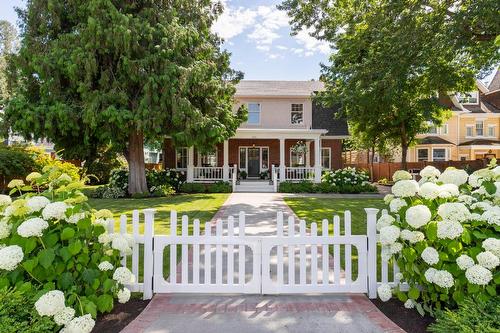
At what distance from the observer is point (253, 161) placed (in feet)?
74.3

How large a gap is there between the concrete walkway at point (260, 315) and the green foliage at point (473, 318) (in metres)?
0.45

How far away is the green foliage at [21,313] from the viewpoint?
103 inches

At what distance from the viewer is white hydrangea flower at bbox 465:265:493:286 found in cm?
290

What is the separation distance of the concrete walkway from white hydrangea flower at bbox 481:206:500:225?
1299 millimetres

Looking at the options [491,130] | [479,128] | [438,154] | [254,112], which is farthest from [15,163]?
[491,130]

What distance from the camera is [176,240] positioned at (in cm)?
391

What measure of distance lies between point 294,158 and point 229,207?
11.7 metres

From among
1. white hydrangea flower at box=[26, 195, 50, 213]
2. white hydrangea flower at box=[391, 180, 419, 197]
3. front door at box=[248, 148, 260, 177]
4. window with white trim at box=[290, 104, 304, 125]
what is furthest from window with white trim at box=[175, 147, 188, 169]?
white hydrangea flower at box=[391, 180, 419, 197]

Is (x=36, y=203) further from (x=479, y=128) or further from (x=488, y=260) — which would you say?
(x=479, y=128)

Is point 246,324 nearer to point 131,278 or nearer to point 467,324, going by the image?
point 131,278

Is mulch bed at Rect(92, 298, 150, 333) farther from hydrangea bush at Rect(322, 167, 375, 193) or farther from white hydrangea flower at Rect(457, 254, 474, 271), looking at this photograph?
hydrangea bush at Rect(322, 167, 375, 193)

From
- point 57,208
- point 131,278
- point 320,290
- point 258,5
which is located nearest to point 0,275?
point 57,208

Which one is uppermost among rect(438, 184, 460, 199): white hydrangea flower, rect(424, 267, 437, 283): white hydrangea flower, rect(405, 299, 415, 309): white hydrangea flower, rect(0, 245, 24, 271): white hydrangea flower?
rect(438, 184, 460, 199): white hydrangea flower

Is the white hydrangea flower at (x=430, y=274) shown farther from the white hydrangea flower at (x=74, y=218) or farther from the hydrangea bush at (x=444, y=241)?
the white hydrangea flower at (x=74, y=218)
